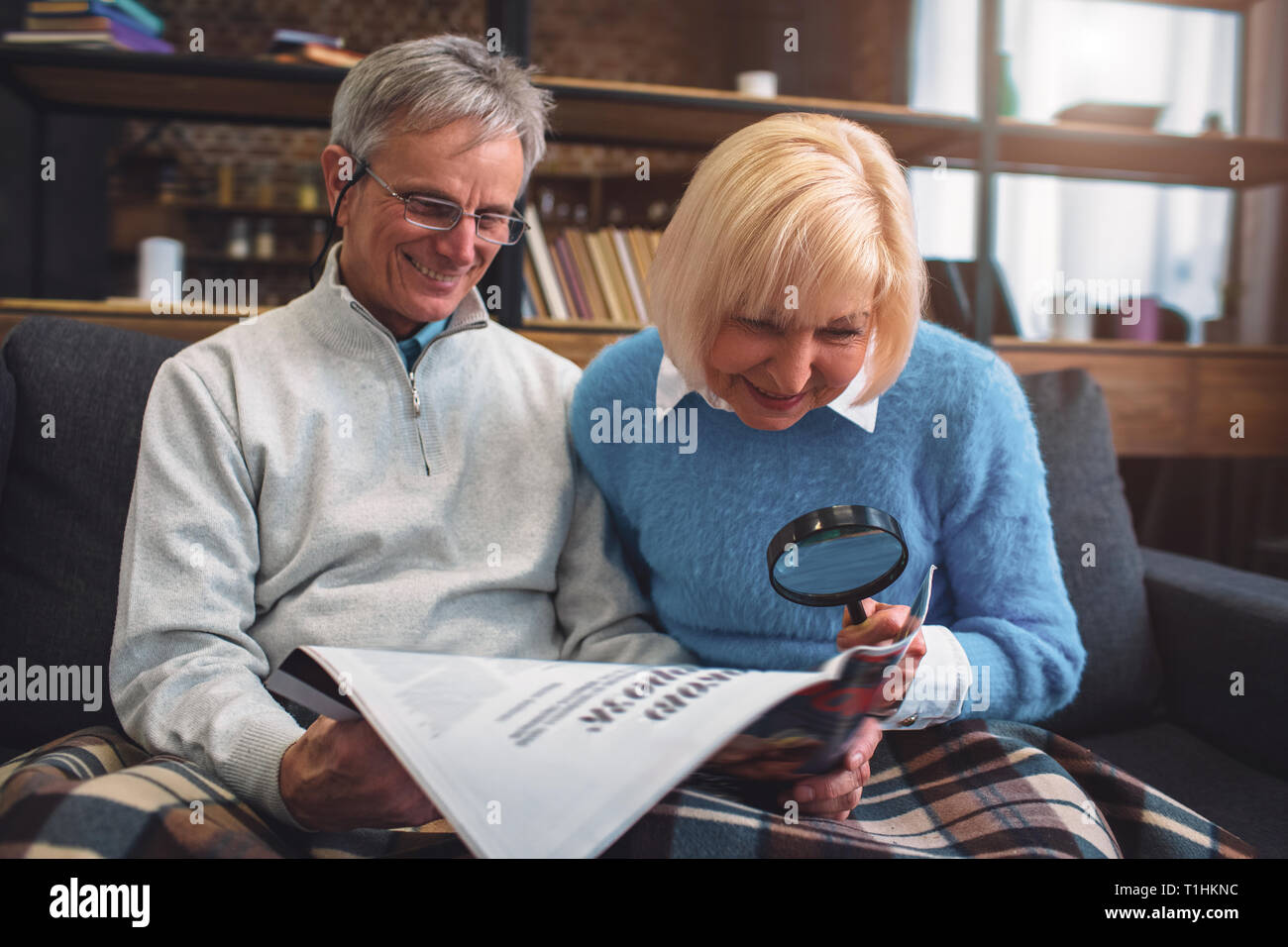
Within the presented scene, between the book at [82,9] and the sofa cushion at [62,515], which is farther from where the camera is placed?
the book at [82,9]

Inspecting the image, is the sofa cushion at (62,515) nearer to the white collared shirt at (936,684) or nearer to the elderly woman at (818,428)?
the elderly woman at (818,428)

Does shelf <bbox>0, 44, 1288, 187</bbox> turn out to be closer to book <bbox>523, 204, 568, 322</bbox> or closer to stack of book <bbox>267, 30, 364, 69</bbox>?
stack of book <bbox>267, 30, 364, 69</bbox>

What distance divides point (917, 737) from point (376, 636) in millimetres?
596

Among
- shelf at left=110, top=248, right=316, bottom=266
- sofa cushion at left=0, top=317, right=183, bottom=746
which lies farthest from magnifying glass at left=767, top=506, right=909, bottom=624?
shelf at left=110, top=248, right=316, bottom=266

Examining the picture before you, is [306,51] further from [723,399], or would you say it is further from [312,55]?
[723,399]

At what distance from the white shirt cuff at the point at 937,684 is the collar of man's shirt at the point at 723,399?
0.24 metres

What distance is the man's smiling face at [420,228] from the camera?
42.6 inches

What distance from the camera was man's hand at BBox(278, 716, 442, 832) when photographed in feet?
2.37

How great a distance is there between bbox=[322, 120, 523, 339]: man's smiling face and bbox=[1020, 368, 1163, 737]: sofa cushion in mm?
834

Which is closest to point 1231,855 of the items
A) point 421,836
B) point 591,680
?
point 591,680

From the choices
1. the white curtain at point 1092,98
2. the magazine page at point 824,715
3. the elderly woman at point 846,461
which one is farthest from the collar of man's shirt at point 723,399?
the white curtain at point 1092,98

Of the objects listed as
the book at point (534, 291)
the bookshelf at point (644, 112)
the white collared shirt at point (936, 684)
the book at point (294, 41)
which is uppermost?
the book at point (294, 41)
